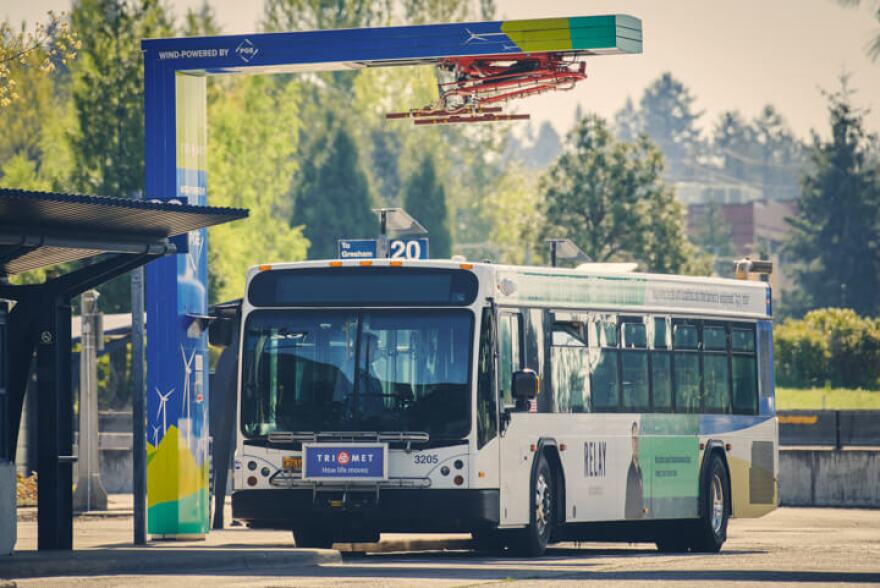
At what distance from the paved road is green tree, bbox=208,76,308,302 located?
151 ft

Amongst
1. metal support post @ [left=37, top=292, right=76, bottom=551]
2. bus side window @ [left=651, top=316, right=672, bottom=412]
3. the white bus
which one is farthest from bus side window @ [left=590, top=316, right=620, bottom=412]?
metal support post @ [left=37, top=292, right=76, bottom=551]

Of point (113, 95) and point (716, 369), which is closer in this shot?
point (716, 369)

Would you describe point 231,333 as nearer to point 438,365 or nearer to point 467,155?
point 438,365

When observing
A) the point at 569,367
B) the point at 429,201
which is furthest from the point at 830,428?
the point at 429,201

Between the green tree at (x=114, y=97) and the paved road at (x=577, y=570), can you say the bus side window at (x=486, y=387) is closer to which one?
the paved road at (x=577, y=570)

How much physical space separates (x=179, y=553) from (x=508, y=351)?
3766 millimetres

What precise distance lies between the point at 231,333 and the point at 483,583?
5543mm

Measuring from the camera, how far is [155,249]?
1919 cm

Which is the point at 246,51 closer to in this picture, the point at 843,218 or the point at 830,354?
the point at 830,354

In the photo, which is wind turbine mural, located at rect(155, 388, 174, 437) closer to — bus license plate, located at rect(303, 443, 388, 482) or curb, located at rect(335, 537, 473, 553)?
curb, located at rect(335, 537, 473, 553)

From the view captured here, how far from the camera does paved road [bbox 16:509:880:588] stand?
1647 cm

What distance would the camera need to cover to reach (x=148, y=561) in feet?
58.8

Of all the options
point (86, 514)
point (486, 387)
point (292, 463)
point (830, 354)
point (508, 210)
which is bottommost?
point (86, 514)

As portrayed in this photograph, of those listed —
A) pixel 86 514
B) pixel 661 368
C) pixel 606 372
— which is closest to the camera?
pixel 606 372
